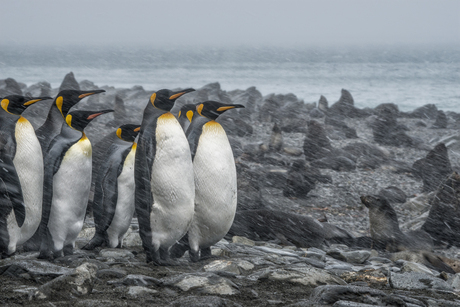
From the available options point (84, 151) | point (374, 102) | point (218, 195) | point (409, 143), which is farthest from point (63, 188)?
point (374, 102)

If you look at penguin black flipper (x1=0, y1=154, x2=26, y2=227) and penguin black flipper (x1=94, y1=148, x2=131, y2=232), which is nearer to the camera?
penguin black flipper (x1=0, y1=154, x2=26, y2=227)

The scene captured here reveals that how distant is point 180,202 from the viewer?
11.7 ft

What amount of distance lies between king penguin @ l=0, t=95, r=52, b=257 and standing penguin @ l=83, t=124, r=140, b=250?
19.0 inches

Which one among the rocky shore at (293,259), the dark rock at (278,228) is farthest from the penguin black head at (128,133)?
the dark rock at (278,228)

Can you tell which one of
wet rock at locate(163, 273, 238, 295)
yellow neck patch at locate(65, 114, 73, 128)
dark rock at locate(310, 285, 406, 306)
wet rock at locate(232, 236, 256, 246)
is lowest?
wet rock at locate(232, 236, 256, 246)

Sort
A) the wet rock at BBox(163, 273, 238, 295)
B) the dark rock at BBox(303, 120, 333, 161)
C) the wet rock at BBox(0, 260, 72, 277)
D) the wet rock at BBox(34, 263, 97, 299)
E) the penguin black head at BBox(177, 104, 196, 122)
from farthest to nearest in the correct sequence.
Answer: the dark rock at BBox(303, 120, 333, 161), the penguin black head at BBox(177, 104, 196, 122), the wet rock at BBox(0, 260, 72, 277), the wet rock at BBox(163, 273, 238, 295), the wet rock at BBox(34, 263, 97, 299)

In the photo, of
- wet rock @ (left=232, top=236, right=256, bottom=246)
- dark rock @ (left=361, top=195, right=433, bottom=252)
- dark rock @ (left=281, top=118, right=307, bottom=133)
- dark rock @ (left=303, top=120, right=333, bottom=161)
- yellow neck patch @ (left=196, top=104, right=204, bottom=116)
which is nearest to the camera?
yellow neck patch @ (left=196, top=104, right=204, bottom=116)

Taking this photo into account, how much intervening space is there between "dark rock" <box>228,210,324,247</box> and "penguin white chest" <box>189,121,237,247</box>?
1.57 meters

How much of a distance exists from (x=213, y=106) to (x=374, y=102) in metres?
29.7

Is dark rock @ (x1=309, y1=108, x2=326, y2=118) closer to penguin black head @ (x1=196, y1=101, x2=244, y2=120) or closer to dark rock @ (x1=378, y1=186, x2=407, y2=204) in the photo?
dark rock @ (x1=378, y1=186, x2=407, y2=204)

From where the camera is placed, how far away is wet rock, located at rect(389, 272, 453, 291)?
3.25m

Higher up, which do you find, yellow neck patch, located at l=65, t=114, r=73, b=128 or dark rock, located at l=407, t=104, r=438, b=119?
yellow neck patch, located at l=65, t=114, r=73, b=128

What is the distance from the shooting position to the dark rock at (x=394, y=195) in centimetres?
811

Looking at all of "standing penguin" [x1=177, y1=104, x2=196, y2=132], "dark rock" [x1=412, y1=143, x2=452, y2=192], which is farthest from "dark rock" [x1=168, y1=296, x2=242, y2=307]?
"dark rock" [x1=412, y1=143, x2=452, y2=192]
